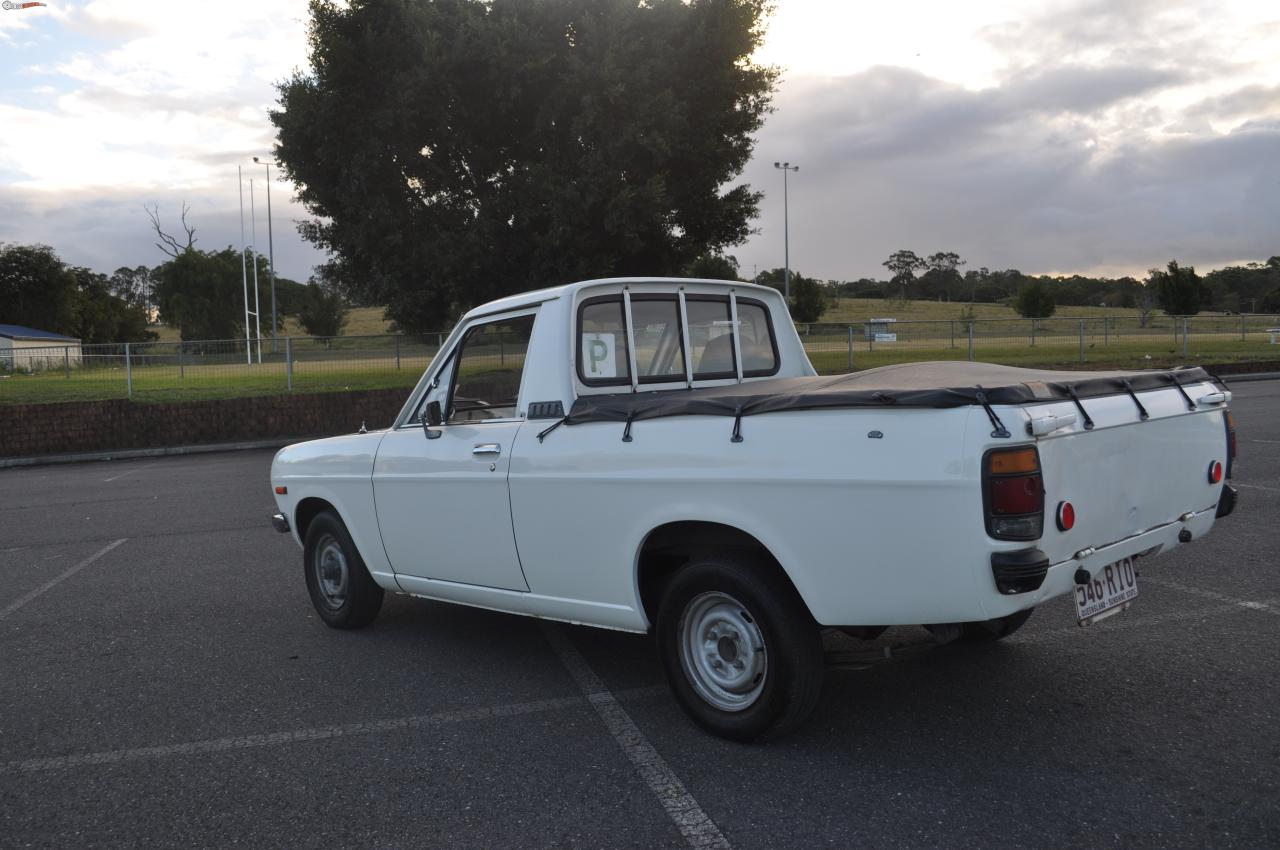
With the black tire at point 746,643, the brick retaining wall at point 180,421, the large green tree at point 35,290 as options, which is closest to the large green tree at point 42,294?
the large green tree at point 35,290

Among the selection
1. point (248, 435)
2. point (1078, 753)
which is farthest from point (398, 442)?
point (248, 435)

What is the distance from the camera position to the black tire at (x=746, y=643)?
3504mm

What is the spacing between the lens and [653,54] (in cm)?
2320

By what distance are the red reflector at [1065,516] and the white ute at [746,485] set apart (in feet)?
0.03

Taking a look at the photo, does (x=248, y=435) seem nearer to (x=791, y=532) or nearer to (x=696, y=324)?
(x=696, y=324)

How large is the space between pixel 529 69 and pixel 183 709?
2024 cm

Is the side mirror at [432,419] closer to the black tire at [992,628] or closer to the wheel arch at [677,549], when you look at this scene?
the wheel arch at [677,549]

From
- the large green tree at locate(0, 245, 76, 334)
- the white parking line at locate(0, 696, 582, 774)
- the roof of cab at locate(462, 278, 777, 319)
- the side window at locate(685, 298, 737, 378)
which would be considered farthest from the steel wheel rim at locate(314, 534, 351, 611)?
the large green tree at locate(0, 245, 76, 334)

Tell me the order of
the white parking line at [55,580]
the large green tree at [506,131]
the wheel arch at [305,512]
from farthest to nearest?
the large green tree at [506,131] → the white parking line at [55,580] → the wheel arch at [305,512]

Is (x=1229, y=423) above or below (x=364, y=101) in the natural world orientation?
below

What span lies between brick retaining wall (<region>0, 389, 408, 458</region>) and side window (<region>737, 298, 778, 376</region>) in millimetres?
16211

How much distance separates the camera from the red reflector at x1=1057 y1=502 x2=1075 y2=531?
322 cm

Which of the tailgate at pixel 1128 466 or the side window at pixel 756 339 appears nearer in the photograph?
the tailgate at pixel 1128 466

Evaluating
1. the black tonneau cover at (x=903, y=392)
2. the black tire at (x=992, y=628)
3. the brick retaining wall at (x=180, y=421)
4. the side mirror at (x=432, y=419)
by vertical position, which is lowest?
the black tire at (x=992, y=628)
